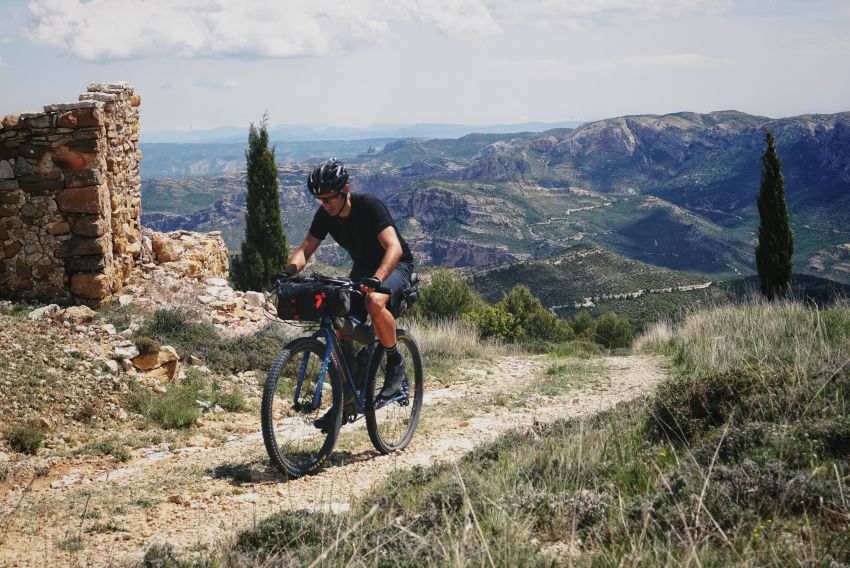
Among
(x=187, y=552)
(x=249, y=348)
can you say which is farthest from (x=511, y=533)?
(x=249, y=348)

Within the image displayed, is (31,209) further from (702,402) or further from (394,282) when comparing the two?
(702,402)

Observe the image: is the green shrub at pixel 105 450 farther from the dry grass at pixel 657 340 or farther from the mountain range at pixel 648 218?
the mountain range at pixel 648 218

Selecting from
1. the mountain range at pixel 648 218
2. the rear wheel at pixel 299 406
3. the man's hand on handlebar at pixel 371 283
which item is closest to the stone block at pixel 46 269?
Answer: the rear wheel at pixel 299 406

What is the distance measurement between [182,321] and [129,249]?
2.33 m

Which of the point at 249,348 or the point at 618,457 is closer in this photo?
the point at 618,457

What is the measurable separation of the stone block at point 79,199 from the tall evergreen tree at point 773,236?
72.0 ft

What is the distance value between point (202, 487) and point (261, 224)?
1812 centimetres

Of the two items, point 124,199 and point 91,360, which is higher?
point 124,199

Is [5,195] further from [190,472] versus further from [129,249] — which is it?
[190,472]

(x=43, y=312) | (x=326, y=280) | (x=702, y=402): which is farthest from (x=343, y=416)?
(x=43, y=312)

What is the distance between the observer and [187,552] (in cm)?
338

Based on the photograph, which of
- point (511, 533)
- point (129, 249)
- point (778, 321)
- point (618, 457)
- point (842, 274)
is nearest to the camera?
point (511, 533)

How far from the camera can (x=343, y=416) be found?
16.5ft

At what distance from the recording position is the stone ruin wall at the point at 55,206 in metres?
9.13
